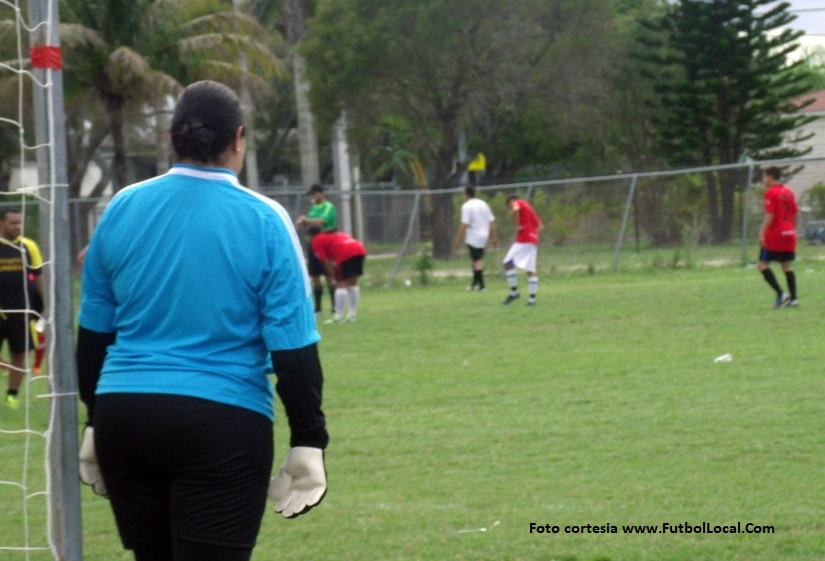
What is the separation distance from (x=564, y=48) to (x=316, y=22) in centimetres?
840

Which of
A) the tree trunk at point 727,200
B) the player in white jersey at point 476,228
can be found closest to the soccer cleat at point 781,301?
the player in white jersey at point 476,228

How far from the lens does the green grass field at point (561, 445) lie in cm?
609

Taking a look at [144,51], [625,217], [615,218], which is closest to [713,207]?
[625,217]

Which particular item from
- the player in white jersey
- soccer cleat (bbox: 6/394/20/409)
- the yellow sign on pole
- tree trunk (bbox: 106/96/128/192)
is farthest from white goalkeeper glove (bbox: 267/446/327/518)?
the yellow sign on pole

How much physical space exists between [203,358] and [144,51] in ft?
99.4

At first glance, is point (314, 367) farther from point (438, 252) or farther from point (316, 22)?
point (316, 22)

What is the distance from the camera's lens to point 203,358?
10.9ft

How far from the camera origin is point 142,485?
11.1 ft

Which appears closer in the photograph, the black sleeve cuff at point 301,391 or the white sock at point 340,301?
the black sleeve cuff at point 301,391

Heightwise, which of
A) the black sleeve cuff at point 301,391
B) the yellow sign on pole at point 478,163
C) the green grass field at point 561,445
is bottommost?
the green grass field at point 561,445

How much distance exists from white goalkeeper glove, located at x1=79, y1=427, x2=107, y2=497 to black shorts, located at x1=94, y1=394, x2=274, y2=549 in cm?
37

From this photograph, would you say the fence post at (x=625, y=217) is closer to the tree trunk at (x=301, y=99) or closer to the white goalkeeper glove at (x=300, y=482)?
the tree trunk at (x=301, y=99)

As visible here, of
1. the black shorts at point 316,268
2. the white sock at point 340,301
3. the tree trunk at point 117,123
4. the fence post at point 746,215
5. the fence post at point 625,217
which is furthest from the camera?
the tree trunk at point 117,123

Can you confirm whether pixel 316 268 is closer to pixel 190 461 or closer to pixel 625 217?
pixel 625 217
